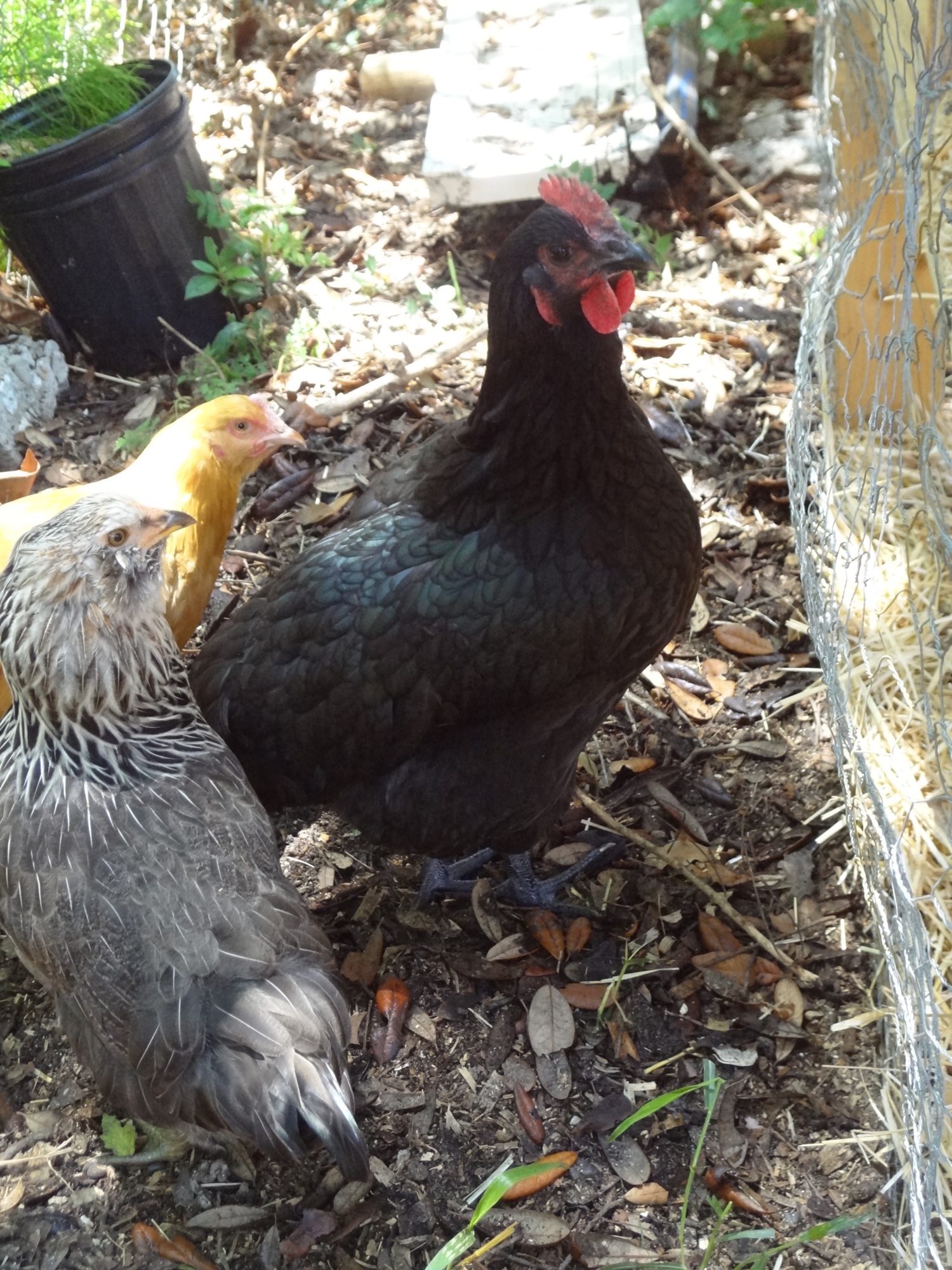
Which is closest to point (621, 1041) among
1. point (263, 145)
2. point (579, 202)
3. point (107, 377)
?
point (579, 202)

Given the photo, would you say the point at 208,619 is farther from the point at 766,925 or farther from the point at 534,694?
the point at 766,925

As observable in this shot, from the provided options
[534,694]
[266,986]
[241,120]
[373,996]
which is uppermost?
[241,120]

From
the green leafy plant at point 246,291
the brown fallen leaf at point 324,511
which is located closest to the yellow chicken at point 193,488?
the brown fallen leaf at point 324,511

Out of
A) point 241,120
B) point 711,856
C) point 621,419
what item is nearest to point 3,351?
point 241,120

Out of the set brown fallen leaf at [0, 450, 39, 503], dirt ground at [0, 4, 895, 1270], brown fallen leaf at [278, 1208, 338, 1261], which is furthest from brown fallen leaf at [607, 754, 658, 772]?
brown fallen leaf at [0, 450, 39, 503]

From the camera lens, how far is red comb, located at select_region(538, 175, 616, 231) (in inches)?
80.0

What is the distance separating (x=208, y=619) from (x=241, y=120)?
10.7 feet

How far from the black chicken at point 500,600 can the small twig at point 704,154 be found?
2617 mm

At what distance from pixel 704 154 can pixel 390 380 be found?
6.28ft

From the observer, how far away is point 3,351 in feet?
12.9

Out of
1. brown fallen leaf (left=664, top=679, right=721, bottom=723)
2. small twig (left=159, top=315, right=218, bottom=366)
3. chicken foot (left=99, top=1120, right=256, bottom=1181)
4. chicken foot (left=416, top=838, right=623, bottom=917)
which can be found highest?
small twig (left=159, top=315, right=218, bottom=366)

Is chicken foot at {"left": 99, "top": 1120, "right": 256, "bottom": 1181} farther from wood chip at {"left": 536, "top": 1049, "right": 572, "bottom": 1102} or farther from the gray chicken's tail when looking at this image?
wood chip at {"left": 536, "top": 1049, "right": 572, "bottom": 1102}

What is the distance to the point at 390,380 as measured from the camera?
3.79 m

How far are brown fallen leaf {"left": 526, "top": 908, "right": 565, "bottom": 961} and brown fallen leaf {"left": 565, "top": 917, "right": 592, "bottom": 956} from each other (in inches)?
0.5
